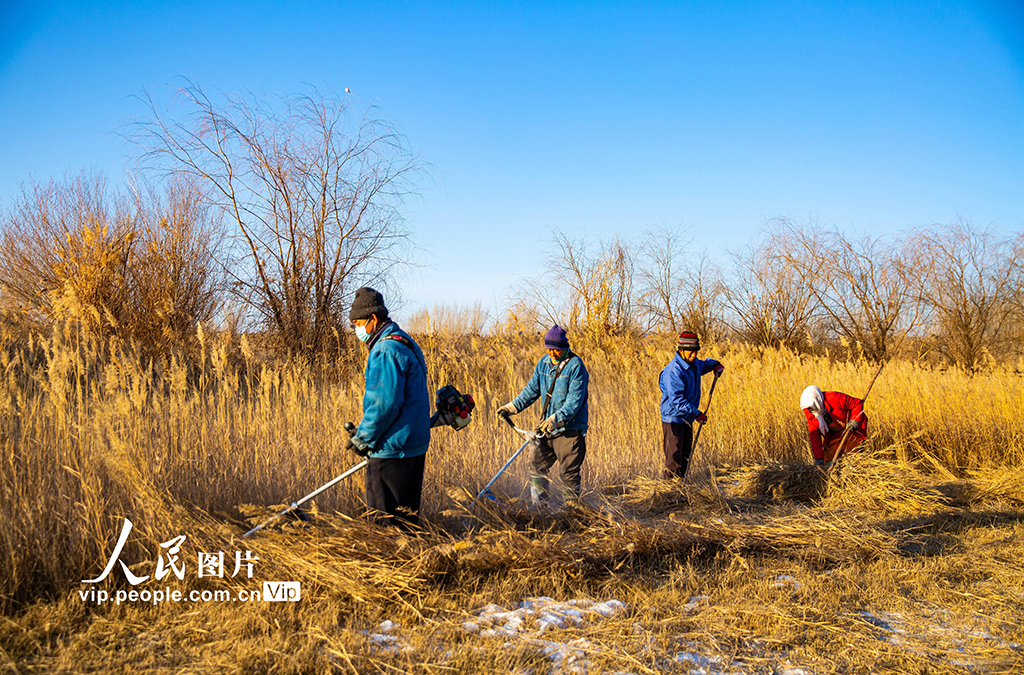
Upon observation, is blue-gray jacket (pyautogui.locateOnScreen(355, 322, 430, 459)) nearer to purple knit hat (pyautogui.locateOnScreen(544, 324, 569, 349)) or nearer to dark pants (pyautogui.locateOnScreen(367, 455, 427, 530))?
dark pants (pyautogui.locateOnScreen(367, 455, 427, 530))

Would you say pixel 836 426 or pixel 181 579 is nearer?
pixel 181 579

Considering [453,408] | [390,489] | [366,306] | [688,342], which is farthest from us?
[688,342]

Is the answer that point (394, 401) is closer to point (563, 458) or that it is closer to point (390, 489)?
point (390, 489)

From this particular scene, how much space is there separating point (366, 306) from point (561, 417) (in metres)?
2.19

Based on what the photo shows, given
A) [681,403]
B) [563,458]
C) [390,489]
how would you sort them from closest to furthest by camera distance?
[390,489]
[563,458]
[681,403]

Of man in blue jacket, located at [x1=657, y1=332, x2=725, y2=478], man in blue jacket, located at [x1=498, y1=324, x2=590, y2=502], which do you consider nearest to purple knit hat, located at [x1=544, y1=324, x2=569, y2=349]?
man in blue jacket, located at [x1=498, y1=324, x2=590, y2=502]

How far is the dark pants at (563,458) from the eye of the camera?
18.0 ft

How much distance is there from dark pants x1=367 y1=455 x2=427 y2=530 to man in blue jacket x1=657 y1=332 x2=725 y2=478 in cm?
319

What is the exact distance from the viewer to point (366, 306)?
3.93 meters

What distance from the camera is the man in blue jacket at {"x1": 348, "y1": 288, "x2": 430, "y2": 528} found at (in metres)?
3.68

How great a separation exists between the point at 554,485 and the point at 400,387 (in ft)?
7.75

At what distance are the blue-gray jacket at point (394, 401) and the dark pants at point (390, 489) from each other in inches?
2.9

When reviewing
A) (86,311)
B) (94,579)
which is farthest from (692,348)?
(86,311)

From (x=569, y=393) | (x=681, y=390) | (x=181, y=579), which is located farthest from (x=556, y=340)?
(x=181, y=579)
